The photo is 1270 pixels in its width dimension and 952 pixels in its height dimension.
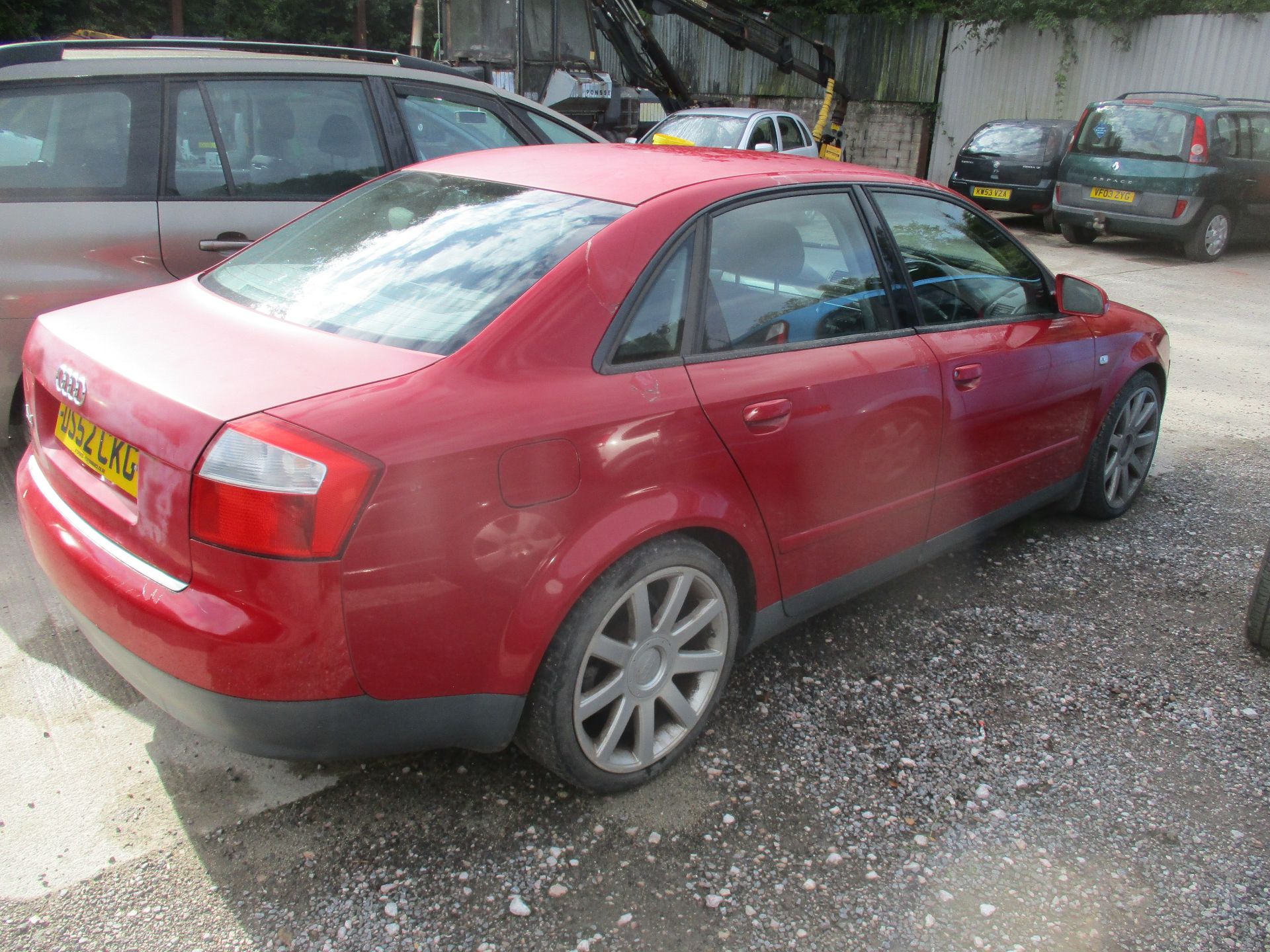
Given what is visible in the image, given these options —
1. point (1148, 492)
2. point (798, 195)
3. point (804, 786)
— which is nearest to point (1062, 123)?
point (1148, 492)

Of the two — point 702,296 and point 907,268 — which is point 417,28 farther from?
point 702,296

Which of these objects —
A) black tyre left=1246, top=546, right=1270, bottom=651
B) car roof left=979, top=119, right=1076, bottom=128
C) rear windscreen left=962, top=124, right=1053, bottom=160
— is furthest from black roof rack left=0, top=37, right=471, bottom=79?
car roof left=979, top=119, right=1076, bottom=128

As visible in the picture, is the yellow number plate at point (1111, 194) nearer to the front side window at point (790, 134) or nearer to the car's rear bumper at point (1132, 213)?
the car's rear bumper at point (1132, 213)

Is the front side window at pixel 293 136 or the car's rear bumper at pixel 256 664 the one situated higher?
the front side window at pixel 293 136

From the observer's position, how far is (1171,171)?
38.5ft

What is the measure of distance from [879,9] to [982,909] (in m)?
22.7

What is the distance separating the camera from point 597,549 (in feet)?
7.55

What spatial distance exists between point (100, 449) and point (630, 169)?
1582 mm

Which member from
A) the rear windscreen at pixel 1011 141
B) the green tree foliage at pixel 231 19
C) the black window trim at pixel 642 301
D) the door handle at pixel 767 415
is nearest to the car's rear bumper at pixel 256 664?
the black window trim at pixel 642 301

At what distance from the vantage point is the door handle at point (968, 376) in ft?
10.8

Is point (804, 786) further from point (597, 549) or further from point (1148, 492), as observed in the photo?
point (1148, 492)

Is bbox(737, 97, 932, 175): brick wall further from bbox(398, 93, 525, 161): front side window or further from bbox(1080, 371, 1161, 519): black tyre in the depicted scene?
bbox(1080, 371, 1161, 519): black tyre

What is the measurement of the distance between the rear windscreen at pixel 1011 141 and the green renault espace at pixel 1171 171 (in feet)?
4.09

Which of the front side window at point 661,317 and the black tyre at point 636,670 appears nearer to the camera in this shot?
the black tyre at point 636,670
